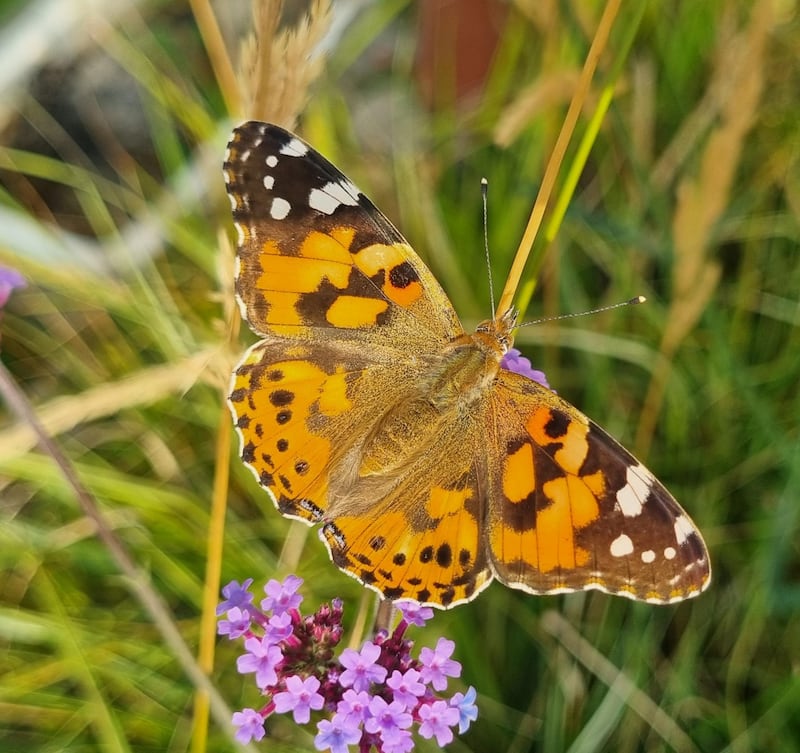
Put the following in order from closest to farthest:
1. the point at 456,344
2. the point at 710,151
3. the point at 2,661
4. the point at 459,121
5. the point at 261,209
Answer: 1. the point at 261,209
2. the point at 456,344
3. the point at 710,151
4. the point at 2,661
5. the point at 459,121

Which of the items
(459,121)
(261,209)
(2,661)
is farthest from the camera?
(459,121)

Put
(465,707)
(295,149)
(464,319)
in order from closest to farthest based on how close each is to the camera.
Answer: (465,707) < (295,149) < (464,319)

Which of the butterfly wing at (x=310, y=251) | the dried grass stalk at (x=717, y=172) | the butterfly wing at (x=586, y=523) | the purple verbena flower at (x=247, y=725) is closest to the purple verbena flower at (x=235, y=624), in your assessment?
the purple verbena flower at (x=247, y=725)

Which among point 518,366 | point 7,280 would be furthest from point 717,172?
point 7,280

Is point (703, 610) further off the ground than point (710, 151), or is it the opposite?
point (710, 151)

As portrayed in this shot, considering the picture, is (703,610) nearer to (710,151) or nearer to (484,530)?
(484,530)

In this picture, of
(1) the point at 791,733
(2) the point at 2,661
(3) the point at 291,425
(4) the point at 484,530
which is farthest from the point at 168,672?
(1) the point at 791,733

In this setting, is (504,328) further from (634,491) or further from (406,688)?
(406,688)
